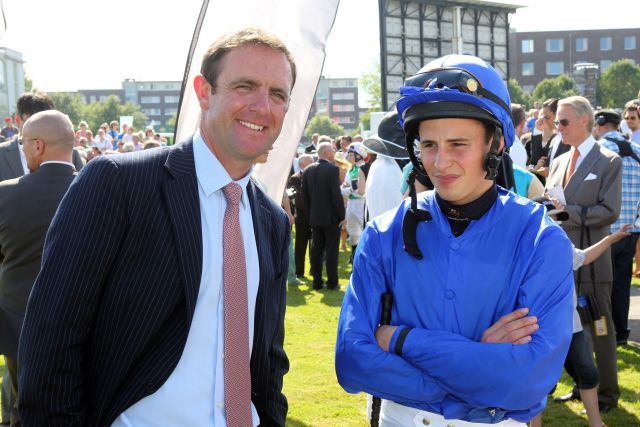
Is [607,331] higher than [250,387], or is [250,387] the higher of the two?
[250,387]

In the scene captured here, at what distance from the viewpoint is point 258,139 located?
2279 mm

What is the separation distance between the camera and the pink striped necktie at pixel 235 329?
2186 mm

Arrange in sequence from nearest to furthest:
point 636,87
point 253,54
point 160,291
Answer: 1. point 160,291
2. point 253,54
3. point 636,87

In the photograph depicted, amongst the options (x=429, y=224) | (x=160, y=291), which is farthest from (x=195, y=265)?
(x=429, y=224)

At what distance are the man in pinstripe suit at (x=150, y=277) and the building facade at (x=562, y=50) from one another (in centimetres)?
9090

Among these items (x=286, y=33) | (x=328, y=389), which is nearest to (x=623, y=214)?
(x=328, y=389)

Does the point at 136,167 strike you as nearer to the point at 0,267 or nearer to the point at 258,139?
the point at 258,139

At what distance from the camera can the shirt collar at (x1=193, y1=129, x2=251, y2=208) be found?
7.45 ft

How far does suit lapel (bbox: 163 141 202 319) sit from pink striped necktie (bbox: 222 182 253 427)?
114 millimetres

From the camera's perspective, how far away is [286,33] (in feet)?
12.7

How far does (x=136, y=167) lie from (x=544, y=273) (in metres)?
1.34

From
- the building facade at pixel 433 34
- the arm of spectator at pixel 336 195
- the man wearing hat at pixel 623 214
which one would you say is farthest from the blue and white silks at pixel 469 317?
the building facade at pixel 433 34

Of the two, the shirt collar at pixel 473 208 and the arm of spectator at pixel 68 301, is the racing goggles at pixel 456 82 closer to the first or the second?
the shirt collar at pixel 473 208

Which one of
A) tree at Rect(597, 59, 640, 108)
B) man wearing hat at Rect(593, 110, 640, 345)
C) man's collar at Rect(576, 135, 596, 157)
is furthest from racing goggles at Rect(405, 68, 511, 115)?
tree at Rect(597, 59, 640, 108)
